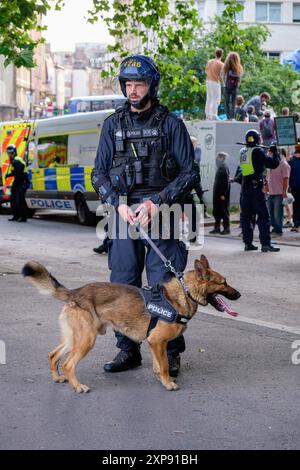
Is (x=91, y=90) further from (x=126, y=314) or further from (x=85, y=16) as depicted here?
(x=126, y=314)

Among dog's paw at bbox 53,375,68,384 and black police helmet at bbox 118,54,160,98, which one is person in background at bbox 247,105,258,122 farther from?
dog's paw at bbox 53,375,68,384

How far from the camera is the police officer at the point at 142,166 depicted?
6488mm

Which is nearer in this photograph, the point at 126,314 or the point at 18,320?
the point at 126,314

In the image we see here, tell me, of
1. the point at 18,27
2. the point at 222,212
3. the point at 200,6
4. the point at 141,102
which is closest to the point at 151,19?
the point at 18,27

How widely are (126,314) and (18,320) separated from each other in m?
2.76

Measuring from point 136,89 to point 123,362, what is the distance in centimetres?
180

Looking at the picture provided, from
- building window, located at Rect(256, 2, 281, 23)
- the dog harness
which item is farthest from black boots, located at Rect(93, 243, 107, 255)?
building window, located at Rect(256, 2, 281, 23)

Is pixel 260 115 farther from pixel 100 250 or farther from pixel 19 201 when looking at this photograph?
pixel 100 250

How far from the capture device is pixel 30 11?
57.8 feet

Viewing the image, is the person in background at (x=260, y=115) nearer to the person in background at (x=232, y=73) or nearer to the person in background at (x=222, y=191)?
the person in background at (x=232, y=73)

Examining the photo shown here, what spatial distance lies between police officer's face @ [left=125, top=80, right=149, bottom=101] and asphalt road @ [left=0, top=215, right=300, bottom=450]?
70.8 inches

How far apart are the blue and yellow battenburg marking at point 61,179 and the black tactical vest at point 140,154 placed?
49.0ft

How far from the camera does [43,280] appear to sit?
6.20 meters

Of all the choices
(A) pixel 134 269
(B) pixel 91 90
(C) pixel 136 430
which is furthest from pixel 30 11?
(B) pixel 91 90
